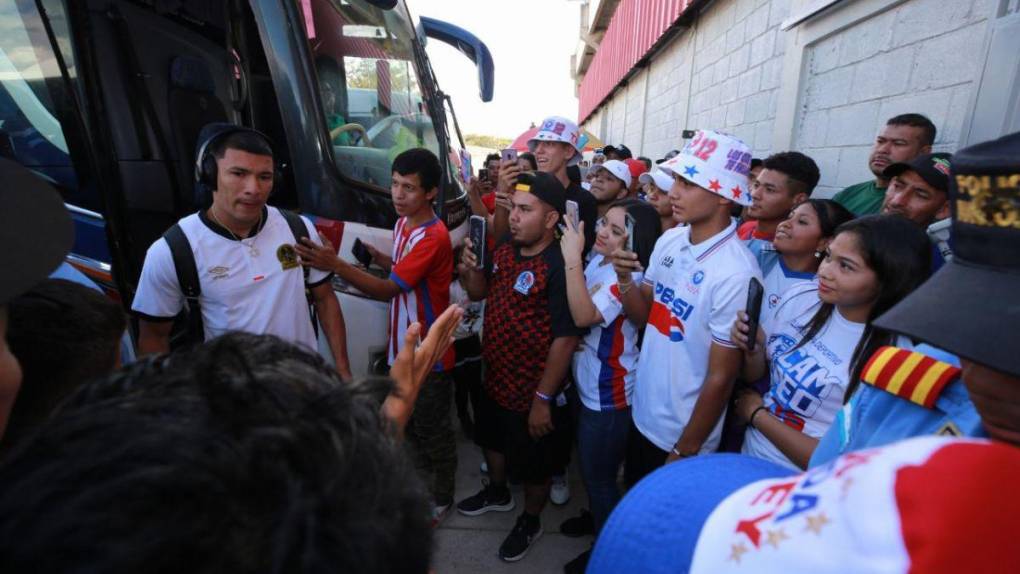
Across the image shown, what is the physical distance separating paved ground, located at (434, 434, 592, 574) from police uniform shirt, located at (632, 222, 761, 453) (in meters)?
0.90

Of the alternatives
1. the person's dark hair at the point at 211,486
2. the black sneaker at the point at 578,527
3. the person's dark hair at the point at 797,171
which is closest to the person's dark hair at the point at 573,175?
the person's dark hair at the point at 797,171

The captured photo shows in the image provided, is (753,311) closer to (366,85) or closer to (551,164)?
(551,164)

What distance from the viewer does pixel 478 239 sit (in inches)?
99.9

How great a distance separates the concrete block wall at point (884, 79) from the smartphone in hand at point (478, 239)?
2.35m

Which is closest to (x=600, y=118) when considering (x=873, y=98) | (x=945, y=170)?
(x=873, y=98)

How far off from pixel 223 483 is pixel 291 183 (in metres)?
2.88

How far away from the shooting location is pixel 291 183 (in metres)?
2.97

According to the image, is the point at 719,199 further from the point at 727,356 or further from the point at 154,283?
the point at 154,283

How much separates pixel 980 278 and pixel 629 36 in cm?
1186

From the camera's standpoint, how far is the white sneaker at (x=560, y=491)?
2.90 metres

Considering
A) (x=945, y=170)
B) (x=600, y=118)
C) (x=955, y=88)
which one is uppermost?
(x=600, y=118)

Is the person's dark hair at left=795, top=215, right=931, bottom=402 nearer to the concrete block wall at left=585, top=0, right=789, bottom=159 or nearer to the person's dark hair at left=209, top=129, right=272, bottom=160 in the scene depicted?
the person's dark hair at left=209, top=129, right=272, bottom=160

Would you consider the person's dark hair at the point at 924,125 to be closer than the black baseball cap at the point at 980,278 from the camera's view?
No

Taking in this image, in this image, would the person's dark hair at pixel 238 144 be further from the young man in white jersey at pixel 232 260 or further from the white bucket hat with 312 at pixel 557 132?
the white bucket hat with 312 at pixel 557 132
